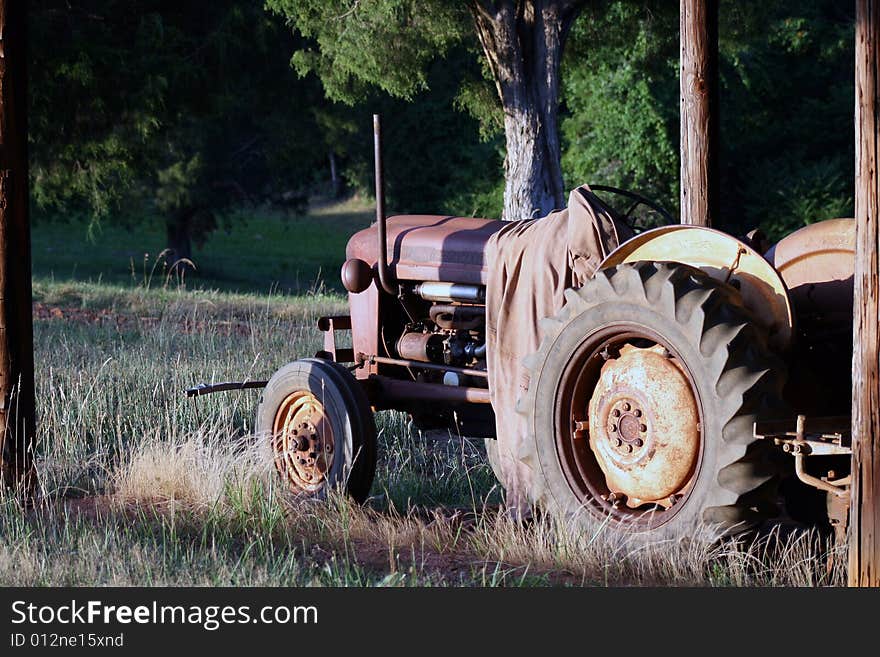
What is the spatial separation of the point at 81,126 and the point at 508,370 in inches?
445

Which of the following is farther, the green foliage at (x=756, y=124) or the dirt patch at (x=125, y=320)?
the green foliage at (x=756, y=124)

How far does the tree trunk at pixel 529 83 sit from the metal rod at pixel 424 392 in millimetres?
10008

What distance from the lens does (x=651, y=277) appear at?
4.91m

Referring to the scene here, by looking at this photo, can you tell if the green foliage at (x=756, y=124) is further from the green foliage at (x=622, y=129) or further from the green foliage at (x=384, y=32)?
the green foliage at (x=384, y=32)

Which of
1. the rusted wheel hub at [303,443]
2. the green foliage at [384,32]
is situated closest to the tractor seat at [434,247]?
the rusted wheel hub at [303,443]

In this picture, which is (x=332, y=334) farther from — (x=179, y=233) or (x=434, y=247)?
(x=179, y=233)

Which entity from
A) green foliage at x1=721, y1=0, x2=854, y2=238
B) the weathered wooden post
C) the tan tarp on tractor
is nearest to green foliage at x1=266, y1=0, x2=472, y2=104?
green foliage at x1=721, y1=0, x2=854, y2=238

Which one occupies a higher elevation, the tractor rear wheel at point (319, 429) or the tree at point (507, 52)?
the tree at point (507, 52)

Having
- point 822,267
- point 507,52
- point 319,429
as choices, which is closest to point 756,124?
point 507,52

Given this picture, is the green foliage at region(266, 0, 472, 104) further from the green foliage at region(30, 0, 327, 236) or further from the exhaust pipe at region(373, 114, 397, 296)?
the exhaust pipe at region(373, 114, 397, 296)

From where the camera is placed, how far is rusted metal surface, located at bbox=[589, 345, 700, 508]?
192 inches

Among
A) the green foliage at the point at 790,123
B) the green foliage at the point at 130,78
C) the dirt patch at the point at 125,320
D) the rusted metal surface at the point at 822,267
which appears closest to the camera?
Result: the rusted metal surface at the point at 822,267

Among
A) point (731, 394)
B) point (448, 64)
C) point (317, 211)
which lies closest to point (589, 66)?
point (448, 64)

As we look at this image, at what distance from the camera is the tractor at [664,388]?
4637mm
